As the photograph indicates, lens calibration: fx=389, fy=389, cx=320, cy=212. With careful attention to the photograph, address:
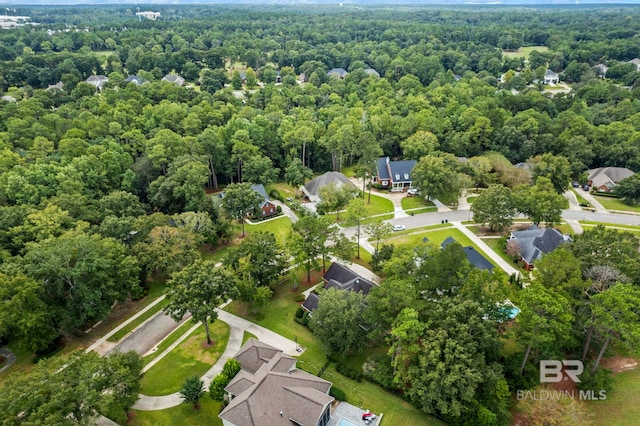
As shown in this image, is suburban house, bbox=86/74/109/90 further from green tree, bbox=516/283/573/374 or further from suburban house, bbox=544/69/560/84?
suburban house, bbox=544/69/560/84

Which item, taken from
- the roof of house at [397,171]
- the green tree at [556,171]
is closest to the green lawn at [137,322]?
the roof of house at [397,171]

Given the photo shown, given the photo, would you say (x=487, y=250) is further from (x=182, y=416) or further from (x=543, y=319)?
(x=182, y=416)

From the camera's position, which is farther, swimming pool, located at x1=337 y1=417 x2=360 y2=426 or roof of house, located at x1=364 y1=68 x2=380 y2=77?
roof of house, located at x1=364 y1=68 x2=380 y2=77

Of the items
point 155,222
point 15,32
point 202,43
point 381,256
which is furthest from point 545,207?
point 15,32

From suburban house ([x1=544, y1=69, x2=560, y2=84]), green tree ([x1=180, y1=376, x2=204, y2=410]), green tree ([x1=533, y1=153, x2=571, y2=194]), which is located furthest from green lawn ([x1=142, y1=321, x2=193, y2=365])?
suburban house ([x1=544, y1=69, x2=560, y2=84])

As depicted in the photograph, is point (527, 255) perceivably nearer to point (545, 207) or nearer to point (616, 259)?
point (545, 207)

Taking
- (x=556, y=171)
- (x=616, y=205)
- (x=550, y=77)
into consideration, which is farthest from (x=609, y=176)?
(x=550, y=77)
